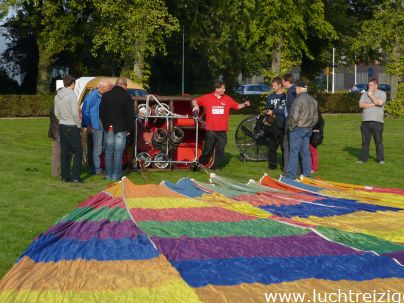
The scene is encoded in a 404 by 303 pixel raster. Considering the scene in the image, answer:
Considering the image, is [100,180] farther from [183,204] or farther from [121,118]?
[183,204]

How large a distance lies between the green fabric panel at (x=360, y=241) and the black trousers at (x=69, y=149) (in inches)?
248

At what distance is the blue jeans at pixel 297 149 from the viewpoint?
566 inches

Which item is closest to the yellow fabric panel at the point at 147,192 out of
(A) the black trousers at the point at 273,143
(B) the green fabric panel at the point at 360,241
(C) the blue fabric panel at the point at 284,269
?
(B) the green fabric panel at the point at 360,241

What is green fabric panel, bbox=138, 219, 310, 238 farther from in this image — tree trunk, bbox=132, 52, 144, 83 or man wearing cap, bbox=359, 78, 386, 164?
tree trunk, bbox=132, 52, 144, 83

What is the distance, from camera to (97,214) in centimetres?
952

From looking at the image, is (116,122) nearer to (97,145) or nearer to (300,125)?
(97,145)

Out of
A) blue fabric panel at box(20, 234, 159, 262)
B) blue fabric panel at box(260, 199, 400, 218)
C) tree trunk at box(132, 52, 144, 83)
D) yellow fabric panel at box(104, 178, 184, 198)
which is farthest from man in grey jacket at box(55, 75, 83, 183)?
tree trunk at box(132, 52, 144, 83)

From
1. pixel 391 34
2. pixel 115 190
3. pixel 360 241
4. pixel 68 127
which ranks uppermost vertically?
pixel 391 34

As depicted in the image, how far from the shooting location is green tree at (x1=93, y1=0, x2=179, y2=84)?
37719mm

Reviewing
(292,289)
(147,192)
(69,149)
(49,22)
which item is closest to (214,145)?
(69,149)

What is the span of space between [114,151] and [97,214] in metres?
5.13

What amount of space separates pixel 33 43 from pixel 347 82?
2495 inches

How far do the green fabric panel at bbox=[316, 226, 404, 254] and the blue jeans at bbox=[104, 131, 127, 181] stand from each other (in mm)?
6230

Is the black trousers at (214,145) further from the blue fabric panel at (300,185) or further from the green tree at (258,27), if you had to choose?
the green tree at (258,27)
